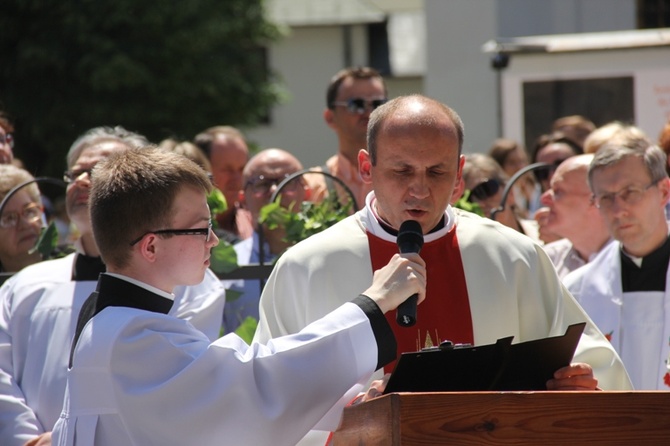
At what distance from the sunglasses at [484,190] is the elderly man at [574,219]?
1.26 feet

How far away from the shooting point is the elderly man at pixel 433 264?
12.5 ft

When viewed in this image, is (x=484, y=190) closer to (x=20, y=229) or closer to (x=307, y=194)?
(x=307, y=194)

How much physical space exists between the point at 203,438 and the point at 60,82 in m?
22.4

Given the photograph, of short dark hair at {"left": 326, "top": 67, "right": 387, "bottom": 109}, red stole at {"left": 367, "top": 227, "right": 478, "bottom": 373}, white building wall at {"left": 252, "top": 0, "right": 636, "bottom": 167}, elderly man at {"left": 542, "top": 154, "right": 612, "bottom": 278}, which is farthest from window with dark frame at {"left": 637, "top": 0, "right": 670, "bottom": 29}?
red stole at {"left": 367, "top": 227, "right": 478, "bottom": 373}

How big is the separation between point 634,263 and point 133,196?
322cm

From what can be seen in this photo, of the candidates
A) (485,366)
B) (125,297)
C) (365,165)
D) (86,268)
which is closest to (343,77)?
(86,268)

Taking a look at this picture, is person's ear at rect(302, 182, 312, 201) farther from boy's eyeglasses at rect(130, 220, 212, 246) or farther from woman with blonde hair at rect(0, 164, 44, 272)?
boy's eyeglasses at rect(130, 220, 212, 246)

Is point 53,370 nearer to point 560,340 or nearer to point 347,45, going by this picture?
point 560,340

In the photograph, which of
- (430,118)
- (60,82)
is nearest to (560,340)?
(430,118)

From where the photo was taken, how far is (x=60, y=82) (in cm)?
2459

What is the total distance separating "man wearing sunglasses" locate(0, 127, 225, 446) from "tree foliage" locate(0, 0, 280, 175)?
18497mm

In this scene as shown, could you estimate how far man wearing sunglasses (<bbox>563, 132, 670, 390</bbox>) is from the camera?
556 centimetres

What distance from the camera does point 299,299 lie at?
13.0 ft

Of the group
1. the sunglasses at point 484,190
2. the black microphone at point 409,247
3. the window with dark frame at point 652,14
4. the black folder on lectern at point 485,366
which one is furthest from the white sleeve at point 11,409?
the window with dark frame at point 652,14
